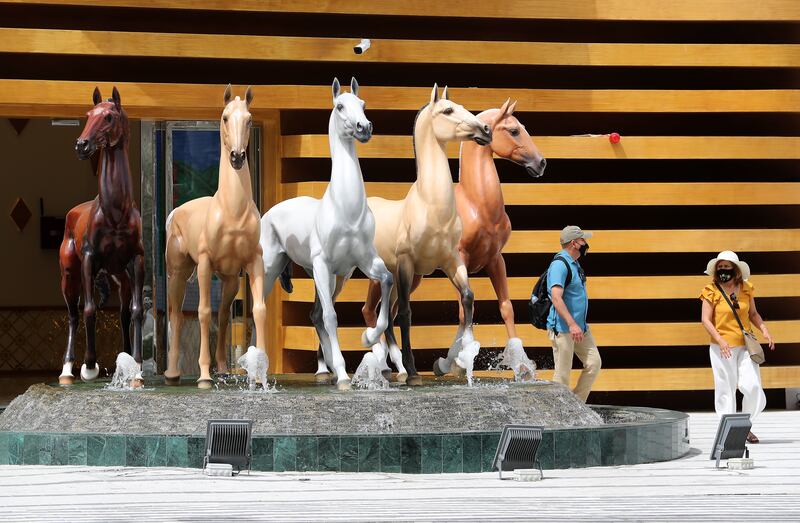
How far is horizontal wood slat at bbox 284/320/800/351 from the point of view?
58.6 feet

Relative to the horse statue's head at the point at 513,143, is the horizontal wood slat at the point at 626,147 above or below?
above

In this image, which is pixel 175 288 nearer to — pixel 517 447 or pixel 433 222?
pixel 433 222

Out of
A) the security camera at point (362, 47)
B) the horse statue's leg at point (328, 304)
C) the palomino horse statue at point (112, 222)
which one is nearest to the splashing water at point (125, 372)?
the palomino horse statue at point (112, 222)

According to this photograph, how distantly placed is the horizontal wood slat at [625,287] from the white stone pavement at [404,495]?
6169mm

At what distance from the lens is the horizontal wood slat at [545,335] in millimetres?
17875

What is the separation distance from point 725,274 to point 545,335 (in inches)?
190

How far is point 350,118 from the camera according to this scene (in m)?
12.6

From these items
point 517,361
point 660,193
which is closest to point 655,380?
point 660,193

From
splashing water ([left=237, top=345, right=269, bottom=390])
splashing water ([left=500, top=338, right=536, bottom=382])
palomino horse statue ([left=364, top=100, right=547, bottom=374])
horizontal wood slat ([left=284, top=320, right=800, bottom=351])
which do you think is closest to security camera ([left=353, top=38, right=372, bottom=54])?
palomino horse statue ([left=364, top=100, right=547, bottom=374])

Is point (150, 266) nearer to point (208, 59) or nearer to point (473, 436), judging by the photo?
point (208, 59)

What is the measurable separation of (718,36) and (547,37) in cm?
214

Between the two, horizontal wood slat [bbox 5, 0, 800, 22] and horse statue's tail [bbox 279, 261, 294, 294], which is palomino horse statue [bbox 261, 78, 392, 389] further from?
horizontal wood slat [bbox 5, 0, 800, 22]

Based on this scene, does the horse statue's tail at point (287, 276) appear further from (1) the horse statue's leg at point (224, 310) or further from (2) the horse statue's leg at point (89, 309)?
(2) the horse statue's leg at point (89, 309)

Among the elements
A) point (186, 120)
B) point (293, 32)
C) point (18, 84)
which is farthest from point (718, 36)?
point (18, 84)
